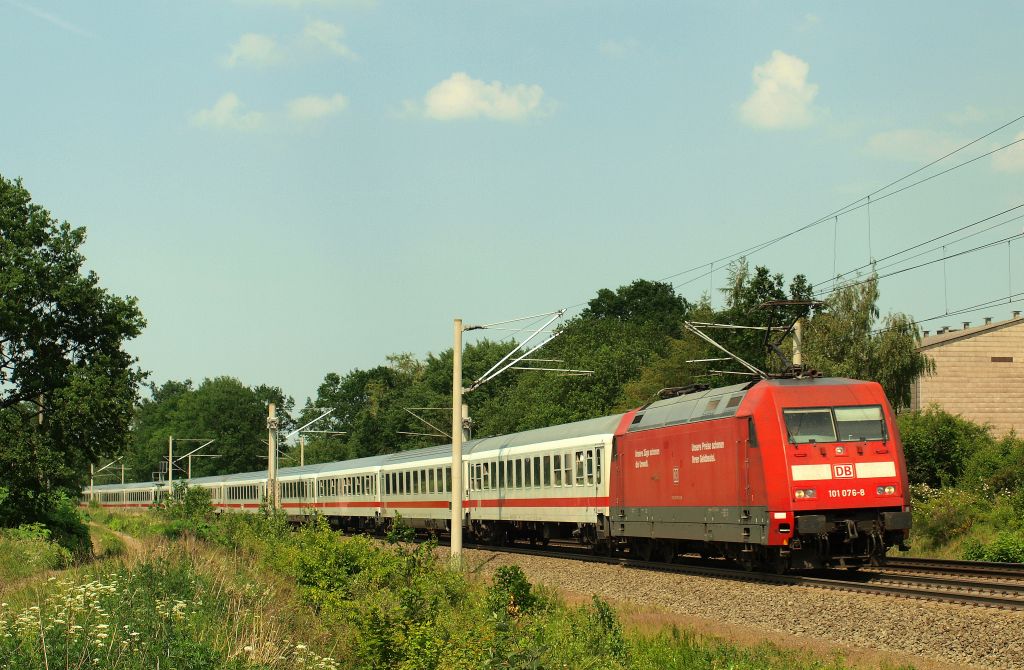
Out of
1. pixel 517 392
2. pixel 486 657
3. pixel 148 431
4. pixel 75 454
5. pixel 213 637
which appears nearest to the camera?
pixel 486 657

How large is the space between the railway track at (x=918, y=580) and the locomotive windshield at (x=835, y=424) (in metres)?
2.49

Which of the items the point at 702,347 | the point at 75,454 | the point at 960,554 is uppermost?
the point at 702,347

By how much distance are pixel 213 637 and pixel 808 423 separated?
38.4 ft

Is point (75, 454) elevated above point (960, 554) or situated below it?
above

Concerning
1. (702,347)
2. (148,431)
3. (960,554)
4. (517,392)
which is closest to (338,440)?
(517,392)

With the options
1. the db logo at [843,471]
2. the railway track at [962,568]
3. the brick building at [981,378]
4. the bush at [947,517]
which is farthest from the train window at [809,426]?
the brick building at [981,378]

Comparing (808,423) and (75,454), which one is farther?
(75,454)

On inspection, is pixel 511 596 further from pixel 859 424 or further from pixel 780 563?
A: pixel 859 424

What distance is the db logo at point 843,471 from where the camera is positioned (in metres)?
20.0

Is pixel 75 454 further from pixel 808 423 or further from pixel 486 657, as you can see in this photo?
pixel 486 657

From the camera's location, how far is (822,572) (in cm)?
2309

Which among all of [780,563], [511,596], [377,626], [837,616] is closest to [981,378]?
[780,563]

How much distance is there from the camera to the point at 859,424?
2050 cm

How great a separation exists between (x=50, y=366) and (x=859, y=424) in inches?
840
